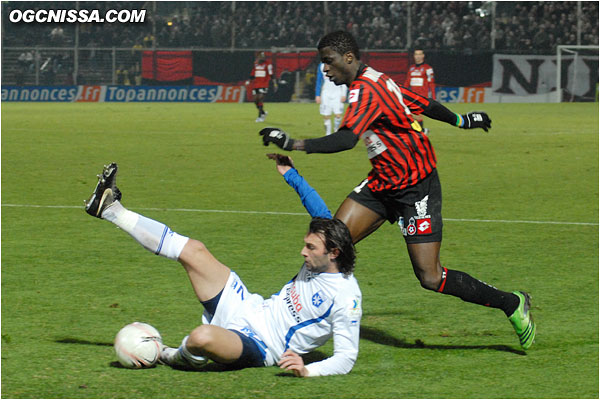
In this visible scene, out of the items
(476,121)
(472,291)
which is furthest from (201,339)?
(476,121)

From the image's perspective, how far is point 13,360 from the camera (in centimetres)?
526

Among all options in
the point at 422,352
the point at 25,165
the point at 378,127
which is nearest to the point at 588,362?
the point at 422,352

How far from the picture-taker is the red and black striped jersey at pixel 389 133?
5.56 metres

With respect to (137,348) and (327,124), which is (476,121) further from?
(327,124)

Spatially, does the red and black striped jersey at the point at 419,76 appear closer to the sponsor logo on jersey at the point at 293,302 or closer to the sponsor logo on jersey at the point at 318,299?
the sponsor logo on jersey at the point at 293,302

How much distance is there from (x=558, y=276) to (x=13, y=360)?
4411 mm

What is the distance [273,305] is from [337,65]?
4.79 feet

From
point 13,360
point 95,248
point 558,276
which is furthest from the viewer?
point 95,248

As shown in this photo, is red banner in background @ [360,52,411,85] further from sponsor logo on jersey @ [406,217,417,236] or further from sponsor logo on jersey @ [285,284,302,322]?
sponsor logo on jersey @ [285,284,302,322]

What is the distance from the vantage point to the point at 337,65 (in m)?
5.62

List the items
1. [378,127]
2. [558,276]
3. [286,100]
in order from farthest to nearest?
[286,100]
[558,276]
[378,127]

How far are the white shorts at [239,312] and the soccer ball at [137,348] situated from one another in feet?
1.20

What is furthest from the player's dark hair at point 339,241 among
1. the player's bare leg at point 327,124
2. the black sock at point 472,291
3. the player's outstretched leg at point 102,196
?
the player's bare leg at point 327,124

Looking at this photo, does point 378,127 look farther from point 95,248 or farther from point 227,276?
point 95,248
